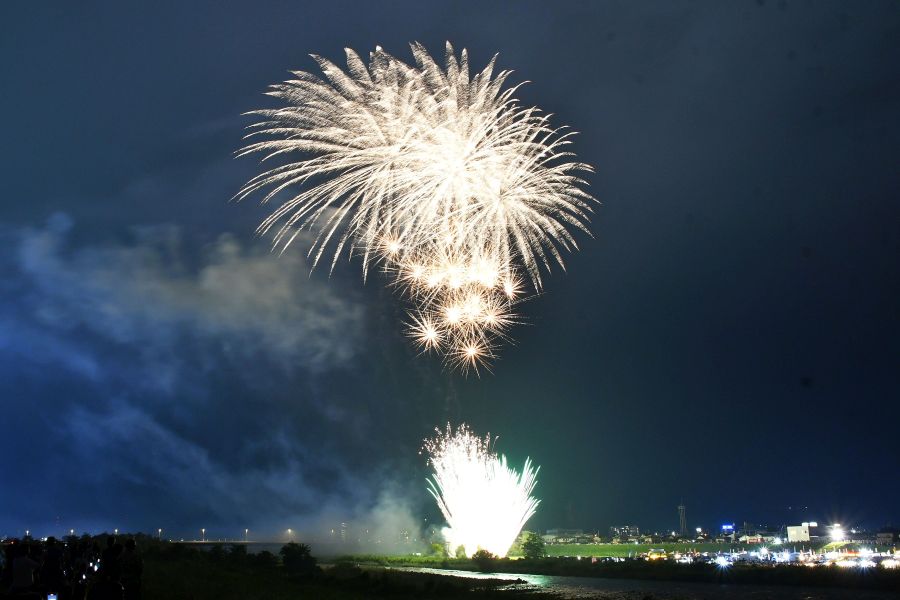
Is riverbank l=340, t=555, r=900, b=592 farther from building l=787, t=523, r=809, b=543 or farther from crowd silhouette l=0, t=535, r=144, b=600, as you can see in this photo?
building l=787, t=523, r=809, b=543

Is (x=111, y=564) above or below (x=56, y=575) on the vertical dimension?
above

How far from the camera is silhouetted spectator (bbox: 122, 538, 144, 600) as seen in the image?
14586mm

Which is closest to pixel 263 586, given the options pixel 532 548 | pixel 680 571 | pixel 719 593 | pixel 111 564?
pixel 111 564

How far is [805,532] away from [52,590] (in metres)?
167

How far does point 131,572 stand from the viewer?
48.6 feet

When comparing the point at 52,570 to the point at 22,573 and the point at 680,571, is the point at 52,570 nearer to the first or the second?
the point at 22,573

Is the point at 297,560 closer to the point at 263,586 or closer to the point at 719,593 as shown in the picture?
the point at 263,586

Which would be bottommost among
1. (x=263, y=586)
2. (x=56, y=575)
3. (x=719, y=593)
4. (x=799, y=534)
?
(x=719, y=593)

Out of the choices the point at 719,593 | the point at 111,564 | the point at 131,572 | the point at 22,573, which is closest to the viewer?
the point at 22,573

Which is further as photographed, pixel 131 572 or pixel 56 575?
pixel 56 575

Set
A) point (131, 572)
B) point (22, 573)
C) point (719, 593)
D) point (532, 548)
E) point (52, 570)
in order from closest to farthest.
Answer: point (22, 573)
point (131, 572)
point (52, 570)
point (719, 593)
point (532, 548)

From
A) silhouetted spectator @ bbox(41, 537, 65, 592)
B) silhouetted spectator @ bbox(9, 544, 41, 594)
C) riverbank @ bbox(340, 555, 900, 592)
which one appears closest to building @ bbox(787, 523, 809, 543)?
riverbank @ bbox(340, 555, 900, 592)

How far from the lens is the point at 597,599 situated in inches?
1849

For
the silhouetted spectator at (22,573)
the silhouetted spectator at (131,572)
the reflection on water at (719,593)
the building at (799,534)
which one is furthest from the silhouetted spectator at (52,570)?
the building at (799,534)
